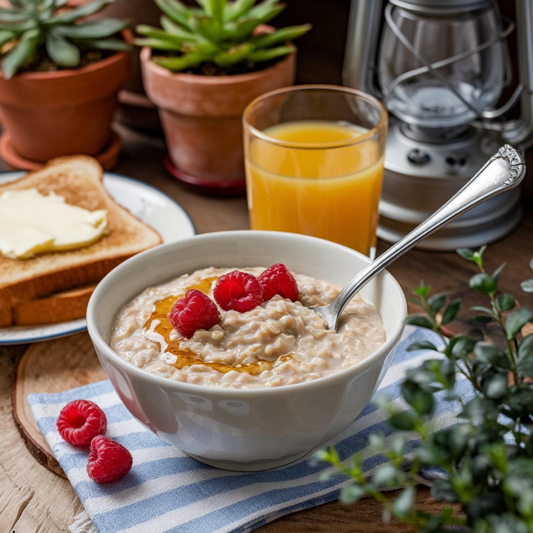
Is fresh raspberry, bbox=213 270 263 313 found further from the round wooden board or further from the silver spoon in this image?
the round wooden board

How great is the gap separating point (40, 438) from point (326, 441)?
0.54 metres

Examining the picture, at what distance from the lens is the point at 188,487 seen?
4.13ft

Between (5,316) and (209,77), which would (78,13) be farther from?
(5,316)

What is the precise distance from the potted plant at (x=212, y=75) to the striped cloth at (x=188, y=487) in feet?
3.48

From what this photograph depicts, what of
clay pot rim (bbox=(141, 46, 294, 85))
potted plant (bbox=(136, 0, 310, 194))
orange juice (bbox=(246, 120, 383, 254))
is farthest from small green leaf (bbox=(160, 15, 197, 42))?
orange juice (bbox=(246, 120, 383, 254))

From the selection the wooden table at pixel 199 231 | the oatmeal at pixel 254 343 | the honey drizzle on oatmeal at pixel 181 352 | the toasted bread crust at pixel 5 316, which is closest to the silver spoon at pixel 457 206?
the oatmeal at pixel 254 343

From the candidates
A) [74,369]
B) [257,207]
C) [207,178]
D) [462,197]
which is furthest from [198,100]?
[462,197]

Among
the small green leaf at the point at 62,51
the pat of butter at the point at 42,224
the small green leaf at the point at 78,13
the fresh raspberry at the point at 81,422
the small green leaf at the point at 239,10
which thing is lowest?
the pat of butter at the point at 42,224

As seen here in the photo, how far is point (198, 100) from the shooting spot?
2162 mm

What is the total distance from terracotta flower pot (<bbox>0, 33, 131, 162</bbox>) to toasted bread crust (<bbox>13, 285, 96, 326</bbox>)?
0.76 meters

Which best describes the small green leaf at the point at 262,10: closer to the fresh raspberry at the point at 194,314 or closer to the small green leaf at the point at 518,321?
the fresh raspberry at the point at 194,314

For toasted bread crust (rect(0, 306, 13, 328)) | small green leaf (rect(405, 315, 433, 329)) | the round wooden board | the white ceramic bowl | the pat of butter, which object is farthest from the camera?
the pat of butter

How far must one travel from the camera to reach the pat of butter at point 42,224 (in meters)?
1.88

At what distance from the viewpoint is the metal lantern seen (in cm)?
191
